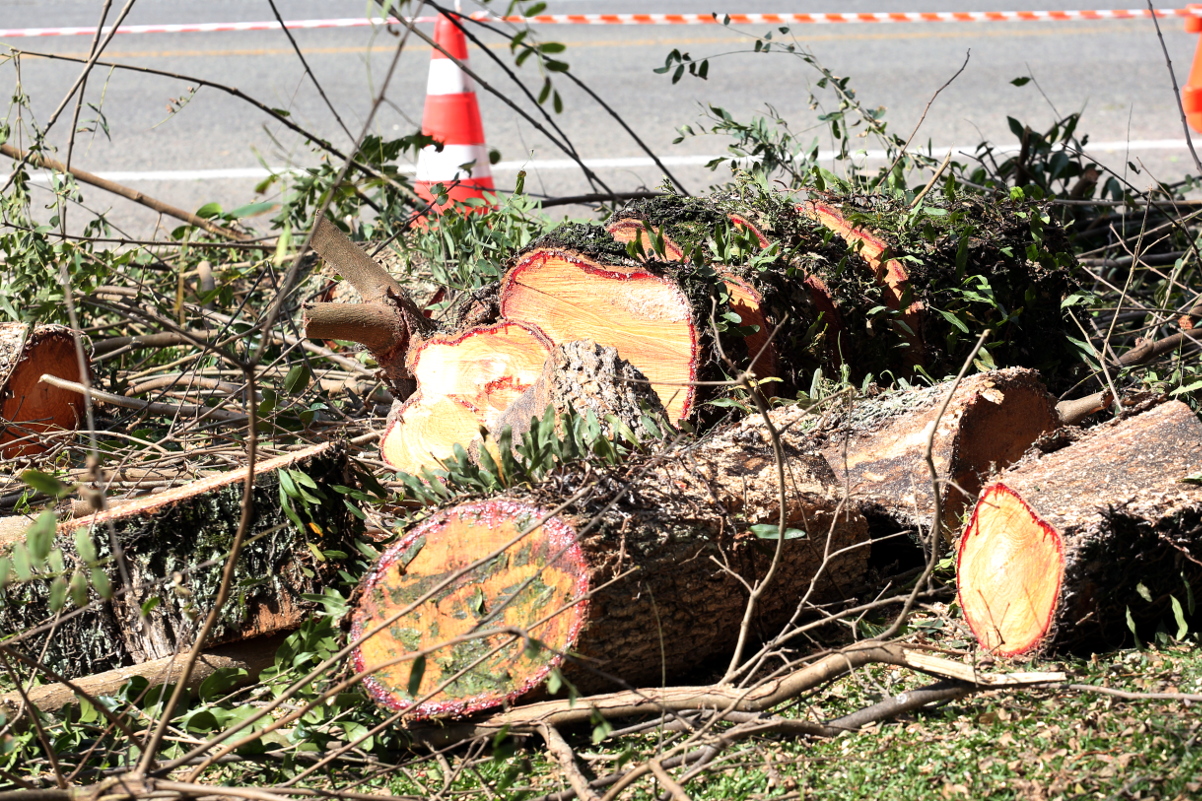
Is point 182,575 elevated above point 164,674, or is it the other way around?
point 182,575

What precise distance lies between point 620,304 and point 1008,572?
1.19m

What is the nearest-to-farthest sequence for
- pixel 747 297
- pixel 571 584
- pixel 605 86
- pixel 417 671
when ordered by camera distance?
pixel 417 671 < pixel 571 584 < pixel 747 297 < pixel 605 86

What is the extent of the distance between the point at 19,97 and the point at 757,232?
7.79 feet

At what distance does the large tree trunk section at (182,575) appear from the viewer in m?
2.41

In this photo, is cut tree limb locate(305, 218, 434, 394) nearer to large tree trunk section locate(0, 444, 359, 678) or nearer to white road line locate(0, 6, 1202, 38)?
large tree trunk section locate(0, 444, 359, 678)

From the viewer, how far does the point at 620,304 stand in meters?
2.89

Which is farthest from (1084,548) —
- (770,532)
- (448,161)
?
(448,161)

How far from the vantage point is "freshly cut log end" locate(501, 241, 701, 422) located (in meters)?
2.80

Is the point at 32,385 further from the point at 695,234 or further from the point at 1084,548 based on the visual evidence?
the point at 1084,548

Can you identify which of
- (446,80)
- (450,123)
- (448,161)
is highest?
(446,80)

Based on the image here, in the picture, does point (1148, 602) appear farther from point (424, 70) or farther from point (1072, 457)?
point (424, 70)

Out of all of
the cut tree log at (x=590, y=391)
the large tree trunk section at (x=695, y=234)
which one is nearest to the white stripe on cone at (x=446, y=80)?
the large tree trunk section at (x=695, y=234)

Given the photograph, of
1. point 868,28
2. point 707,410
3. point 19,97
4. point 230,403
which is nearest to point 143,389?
point 230,403

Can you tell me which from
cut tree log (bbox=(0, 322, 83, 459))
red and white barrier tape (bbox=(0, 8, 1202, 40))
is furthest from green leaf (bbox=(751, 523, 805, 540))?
red and white barrier tape (bbox=(0, 8, 1202, 40))
